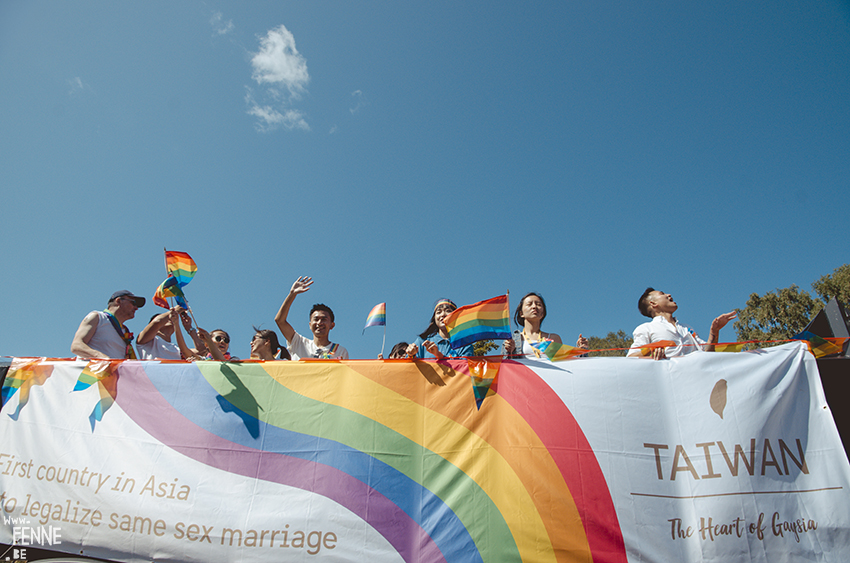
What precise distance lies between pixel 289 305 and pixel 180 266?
1.12 meters

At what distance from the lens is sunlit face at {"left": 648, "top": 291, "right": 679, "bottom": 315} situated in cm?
395

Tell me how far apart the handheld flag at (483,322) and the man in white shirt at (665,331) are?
116 cm

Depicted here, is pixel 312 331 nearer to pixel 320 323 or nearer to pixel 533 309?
pixel 320 323

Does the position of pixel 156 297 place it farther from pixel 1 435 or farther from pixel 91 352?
pixel 1 435

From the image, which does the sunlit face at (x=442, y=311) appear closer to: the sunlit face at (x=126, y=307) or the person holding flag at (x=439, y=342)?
the person holding flag at (x=439, y=342)

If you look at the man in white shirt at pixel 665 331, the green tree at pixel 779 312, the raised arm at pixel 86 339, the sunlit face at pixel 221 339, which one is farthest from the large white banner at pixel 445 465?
the green tree at pixel 779 312

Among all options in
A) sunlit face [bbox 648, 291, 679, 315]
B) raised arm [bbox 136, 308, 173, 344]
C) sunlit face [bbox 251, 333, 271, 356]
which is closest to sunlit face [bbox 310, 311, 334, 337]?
sunlit face [bbox 251, 333, 271, 356]

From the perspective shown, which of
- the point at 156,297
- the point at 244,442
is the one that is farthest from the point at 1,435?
the point at 244,442

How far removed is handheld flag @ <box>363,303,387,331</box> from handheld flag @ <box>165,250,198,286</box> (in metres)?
2.25

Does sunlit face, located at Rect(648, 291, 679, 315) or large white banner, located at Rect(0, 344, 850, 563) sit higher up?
sunlit face, located at Rect(648, 291, 679, 315)

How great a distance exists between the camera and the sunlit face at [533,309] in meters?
4.05

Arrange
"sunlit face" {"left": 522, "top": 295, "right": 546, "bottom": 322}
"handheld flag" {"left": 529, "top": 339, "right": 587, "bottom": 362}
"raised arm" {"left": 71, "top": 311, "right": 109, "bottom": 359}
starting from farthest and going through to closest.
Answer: "sunlit face" {"left": 522, "top": 295, "right": 546, "bottom": 322} < "raised arm" {"left": 71, "top": 311, "right": 109, "bottom": 359} < "handheld flag" {"left": 529, "top": 339, "right": 587, "bottom": 362}

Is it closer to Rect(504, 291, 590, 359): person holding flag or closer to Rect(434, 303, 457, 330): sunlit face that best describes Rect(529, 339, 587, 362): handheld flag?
Rect(504, 291, 590, 359): person holding flag

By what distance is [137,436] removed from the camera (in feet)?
10.7
